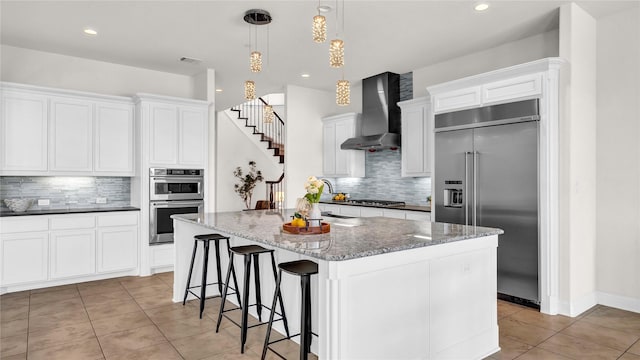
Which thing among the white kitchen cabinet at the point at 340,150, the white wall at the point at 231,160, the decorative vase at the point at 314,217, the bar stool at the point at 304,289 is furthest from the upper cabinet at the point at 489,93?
the white wall at the point at 231,160

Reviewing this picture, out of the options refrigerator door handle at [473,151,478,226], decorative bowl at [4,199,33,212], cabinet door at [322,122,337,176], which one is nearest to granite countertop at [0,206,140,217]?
decorative bowl at [4,199,33,212]

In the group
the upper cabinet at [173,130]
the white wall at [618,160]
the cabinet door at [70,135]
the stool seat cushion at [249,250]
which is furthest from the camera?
the upper cabinet at [173,130]

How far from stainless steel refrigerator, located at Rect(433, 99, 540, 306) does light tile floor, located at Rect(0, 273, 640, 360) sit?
1.37 feet

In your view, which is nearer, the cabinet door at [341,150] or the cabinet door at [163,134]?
the cabinet door at [163,134]

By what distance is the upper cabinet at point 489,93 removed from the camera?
388cm

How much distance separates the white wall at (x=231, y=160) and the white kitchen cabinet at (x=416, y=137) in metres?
5.61

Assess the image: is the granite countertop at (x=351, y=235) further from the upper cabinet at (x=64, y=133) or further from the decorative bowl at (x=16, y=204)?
the decorative bowl at (x=16, y=204)

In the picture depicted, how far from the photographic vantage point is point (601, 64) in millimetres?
3994

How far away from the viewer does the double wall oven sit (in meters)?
5.34

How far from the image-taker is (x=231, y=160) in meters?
10.7

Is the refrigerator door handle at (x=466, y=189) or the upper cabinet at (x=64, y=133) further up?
the upper cabinet at (x=64, y=133)

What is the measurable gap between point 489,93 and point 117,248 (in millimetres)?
4898

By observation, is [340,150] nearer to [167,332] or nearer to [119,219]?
[119,219]

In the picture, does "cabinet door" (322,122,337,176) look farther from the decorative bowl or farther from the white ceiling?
the decorative bowl
